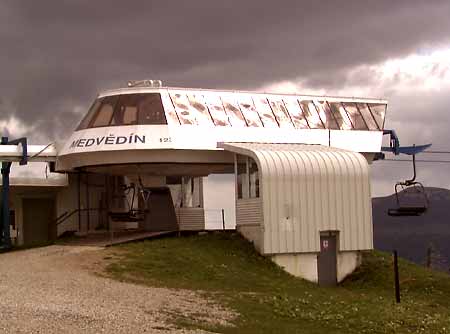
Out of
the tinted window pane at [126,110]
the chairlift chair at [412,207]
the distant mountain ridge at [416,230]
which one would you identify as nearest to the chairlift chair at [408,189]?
the chairlift chair at [412,207]

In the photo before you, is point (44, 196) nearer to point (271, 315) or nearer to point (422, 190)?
point (422, 190)

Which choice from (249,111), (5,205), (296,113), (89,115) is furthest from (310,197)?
(5,205)

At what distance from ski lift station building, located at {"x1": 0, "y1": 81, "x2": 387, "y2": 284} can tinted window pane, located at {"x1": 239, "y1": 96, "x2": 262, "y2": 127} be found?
0.05 meters

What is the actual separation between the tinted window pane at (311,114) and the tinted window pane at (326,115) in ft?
0.76

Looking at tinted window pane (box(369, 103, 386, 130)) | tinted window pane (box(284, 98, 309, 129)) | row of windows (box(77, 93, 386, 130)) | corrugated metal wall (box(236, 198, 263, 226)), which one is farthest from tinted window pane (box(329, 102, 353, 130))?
corrugated metal wall (box(236, 198, 263, 226))

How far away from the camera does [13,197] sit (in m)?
39.1

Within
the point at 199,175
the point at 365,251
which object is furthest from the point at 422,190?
the point at 199,175

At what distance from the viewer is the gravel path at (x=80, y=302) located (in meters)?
15.5

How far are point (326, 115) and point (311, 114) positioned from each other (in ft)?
2.43

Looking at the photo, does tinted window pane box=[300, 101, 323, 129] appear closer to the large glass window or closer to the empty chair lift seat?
the empty chair lift seat

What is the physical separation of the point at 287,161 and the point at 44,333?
16.3 metres

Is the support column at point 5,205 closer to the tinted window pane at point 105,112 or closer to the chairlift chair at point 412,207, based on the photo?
the tinted window pane at point 105,112

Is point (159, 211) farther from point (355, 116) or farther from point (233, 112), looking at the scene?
point (355, 116)

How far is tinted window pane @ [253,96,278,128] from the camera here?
34281mm
